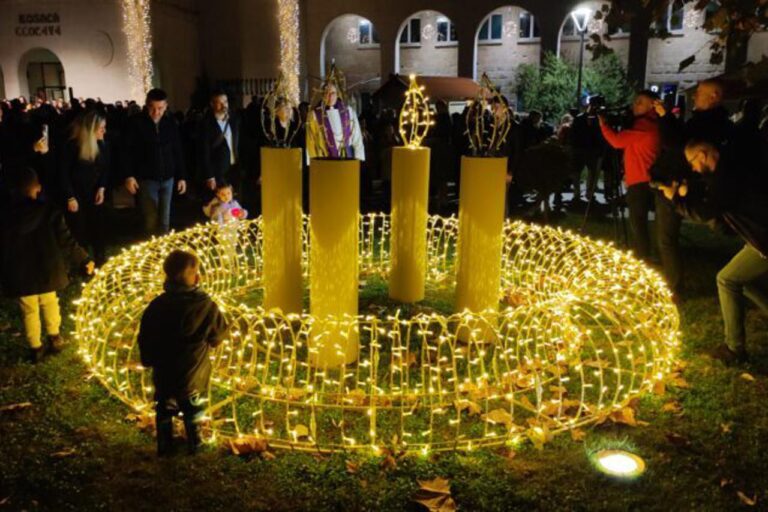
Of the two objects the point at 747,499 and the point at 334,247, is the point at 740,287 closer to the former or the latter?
the point at 747,499

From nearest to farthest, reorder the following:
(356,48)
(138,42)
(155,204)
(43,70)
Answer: (155,204), (138,42), (43,70), (356,48)

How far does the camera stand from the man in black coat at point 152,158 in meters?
7.11

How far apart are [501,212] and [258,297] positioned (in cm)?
258

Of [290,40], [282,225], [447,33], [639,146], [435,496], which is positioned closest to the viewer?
[435,496]

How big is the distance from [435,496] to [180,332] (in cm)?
155

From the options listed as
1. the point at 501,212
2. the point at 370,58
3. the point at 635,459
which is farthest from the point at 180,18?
the point at 635,459

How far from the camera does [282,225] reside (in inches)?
212

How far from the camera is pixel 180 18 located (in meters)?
25.0

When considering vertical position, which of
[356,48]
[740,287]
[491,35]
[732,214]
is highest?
[491,35]

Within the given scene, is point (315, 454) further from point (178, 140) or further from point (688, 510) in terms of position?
point (178, 140)

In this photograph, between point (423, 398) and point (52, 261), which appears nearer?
point (423, 398)

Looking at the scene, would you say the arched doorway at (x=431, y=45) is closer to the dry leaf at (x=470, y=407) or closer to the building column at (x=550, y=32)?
the building column at (x=550, y=32)

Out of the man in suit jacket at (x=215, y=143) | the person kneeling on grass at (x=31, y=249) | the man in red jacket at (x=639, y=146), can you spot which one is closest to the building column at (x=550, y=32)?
the man in red jacket at (x=639, y=146)

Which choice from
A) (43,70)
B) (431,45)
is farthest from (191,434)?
(431,45)
